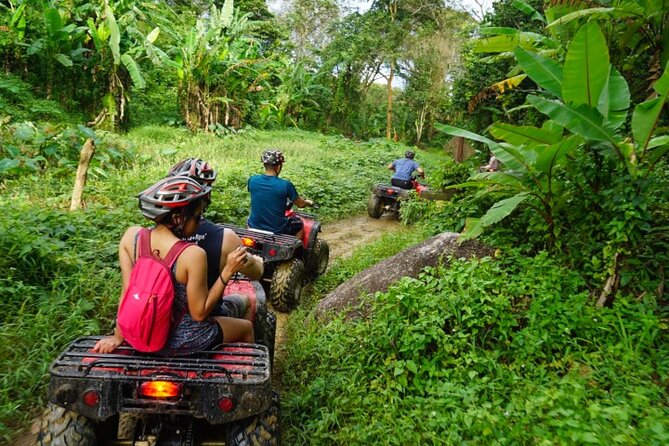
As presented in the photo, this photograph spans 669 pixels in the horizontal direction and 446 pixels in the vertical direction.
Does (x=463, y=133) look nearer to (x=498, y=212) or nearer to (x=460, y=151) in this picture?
(x=498, y=212)

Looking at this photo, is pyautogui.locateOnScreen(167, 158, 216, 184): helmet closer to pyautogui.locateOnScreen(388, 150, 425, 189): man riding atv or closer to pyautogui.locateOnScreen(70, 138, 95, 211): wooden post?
pyautogui.locateOnScreen(70, 138, 95, 211): wooden post

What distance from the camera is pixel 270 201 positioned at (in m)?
5.28

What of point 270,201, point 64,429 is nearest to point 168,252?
point 64,429

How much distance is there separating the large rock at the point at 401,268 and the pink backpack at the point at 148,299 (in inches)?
89.5

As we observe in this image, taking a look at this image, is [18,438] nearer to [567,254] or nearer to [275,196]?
[275,196]

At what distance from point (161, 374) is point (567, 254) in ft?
11.0

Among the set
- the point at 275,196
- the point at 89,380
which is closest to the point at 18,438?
the point at 89,380

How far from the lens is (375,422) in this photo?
2.76 metres

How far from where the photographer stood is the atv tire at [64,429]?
7.10ft

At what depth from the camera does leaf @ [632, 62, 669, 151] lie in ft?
9.83

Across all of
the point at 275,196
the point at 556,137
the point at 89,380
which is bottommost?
the point at 89,380

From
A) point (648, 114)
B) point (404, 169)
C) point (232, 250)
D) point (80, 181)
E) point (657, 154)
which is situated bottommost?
point (80, 181)

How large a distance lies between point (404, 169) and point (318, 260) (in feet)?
16.0

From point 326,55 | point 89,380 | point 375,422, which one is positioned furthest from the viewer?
point 326,55
